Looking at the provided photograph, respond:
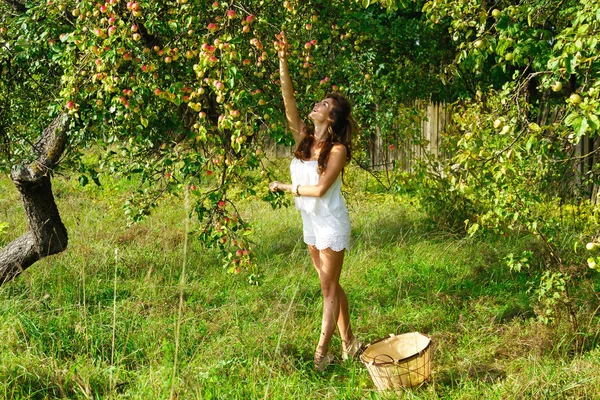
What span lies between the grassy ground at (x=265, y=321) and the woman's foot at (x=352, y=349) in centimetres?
7

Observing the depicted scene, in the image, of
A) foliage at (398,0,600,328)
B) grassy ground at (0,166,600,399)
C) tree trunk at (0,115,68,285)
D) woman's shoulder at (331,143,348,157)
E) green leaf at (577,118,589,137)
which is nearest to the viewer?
green leaf at (577,118,589,137)

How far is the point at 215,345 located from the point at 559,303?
2167mm

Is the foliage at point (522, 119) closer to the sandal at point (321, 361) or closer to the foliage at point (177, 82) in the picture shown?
the foliage at point (177, 82)

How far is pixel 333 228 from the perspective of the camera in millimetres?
3447

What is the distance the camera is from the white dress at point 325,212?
11.3ft

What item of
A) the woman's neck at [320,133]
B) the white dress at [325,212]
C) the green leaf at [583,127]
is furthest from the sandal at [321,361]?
the green leaf at [583,127]

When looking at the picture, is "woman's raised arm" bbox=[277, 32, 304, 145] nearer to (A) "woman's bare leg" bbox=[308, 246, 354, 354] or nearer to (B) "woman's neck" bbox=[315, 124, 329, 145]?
(B) "woman's neck" bbox=[315, 124, 329, 145]

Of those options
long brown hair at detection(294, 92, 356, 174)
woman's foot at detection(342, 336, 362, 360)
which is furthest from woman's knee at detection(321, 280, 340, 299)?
long brown hair at detection(294, 92, 356, 174)

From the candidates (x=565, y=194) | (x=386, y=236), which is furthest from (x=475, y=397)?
(x=565, y=194)

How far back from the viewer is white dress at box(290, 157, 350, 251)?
3445 mm

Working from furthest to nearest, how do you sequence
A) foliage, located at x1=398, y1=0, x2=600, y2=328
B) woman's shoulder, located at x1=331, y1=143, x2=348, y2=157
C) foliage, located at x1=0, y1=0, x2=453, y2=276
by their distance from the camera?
woman's shoulder, located at x1=331, y1=143, x2=348, y2=157, foliage, located at x1=0, y1=0, x2=453, y2=276, foliage, located at x1=398, y1=0, x2=600, y2=328

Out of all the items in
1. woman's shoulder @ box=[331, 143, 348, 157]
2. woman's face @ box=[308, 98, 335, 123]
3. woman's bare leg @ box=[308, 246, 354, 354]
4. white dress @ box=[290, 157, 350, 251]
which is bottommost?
woman's bare leg @ box=[308, 246, 354, 354]

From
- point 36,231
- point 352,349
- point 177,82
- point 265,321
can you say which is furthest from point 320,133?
point 36,231

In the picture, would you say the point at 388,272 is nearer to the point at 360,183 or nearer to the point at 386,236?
the point at 386,236
